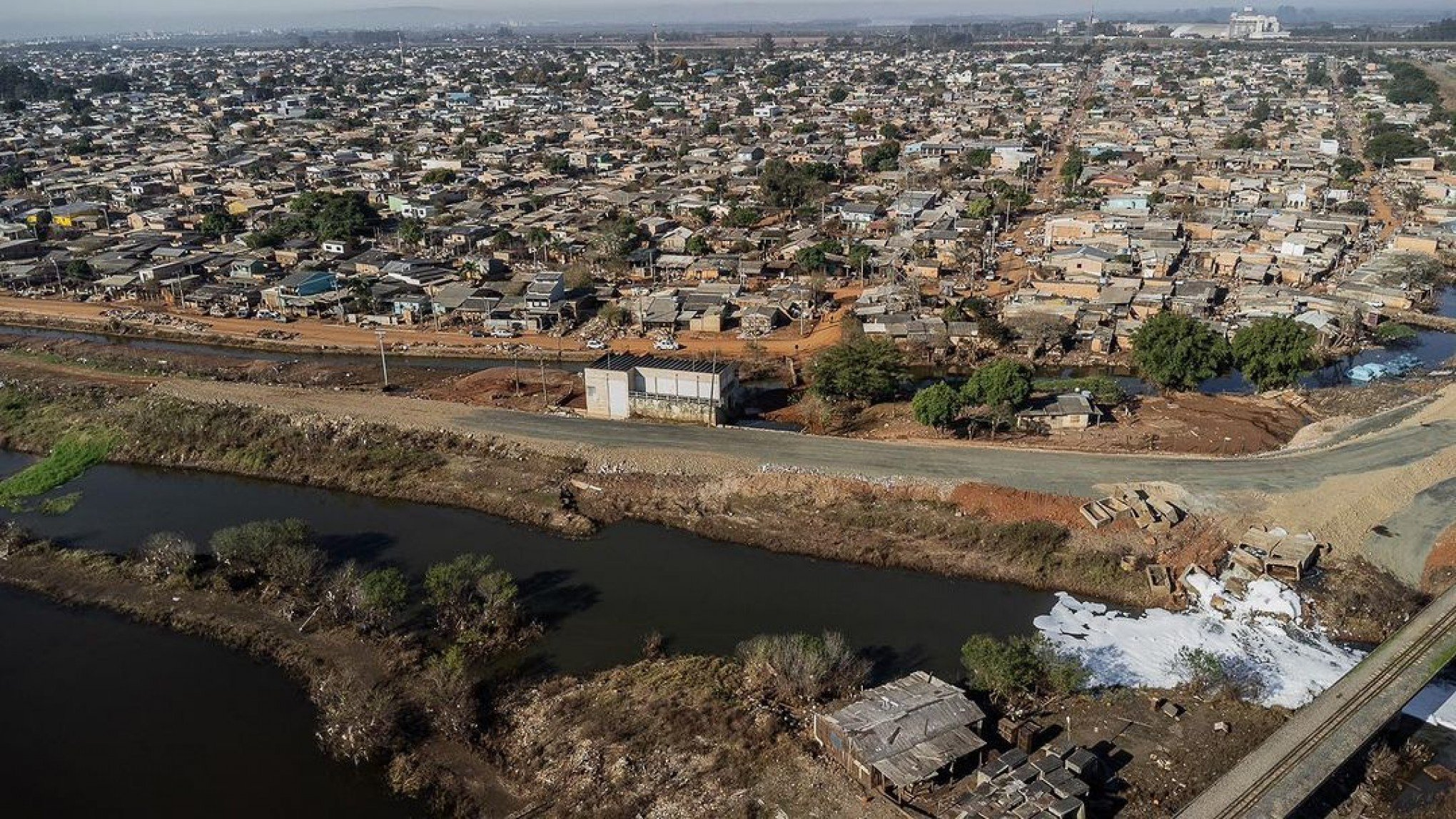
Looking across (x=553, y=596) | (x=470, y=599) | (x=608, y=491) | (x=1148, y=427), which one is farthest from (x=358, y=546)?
(x=1148, y=427)

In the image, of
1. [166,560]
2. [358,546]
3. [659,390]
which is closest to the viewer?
[166,560]

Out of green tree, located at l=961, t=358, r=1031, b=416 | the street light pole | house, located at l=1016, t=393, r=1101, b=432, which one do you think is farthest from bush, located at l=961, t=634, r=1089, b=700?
the street light pole

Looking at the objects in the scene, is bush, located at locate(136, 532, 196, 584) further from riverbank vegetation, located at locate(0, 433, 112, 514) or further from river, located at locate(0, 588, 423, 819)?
riverbank vegetation, located at locate(0, 433, 112, 514)

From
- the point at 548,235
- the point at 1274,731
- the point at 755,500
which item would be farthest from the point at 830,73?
the point at 1274,731

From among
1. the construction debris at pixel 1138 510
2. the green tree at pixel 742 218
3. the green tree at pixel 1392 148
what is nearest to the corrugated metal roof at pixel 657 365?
the construction debris at pixel 1138 510

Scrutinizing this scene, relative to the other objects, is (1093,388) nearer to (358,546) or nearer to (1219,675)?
(1219,675)


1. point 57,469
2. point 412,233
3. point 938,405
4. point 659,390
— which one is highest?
point 412,233

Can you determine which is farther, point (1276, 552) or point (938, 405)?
point (938, 405)
